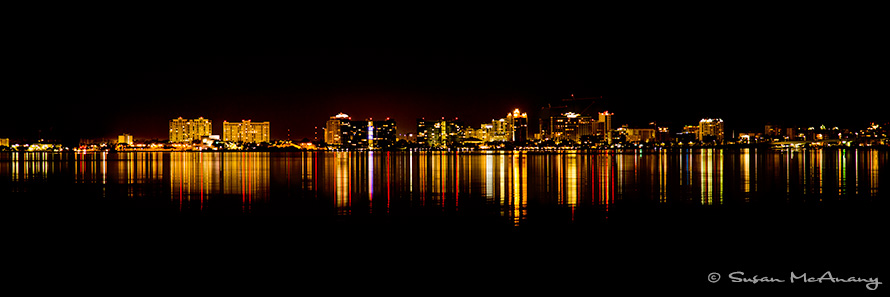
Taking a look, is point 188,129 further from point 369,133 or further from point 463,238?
point 463,238

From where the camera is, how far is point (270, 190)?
18.6 meters

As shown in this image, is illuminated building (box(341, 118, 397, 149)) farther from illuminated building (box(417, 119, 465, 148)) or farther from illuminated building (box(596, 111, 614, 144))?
illuminated building (box(596, 111, 614, 144))

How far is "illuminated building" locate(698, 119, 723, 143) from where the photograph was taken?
517 ft

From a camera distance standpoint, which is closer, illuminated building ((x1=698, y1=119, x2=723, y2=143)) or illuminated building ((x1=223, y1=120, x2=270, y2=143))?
illuminated building ((x1=698, y1=119, x2=723, y2=143))

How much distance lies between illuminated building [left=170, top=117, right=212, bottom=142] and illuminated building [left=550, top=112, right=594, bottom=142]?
90.2 metres

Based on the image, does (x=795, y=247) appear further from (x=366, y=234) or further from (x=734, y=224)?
(x=366, y=234)

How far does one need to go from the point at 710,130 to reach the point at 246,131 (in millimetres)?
116501

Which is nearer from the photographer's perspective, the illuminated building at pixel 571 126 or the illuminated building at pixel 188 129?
the illuminated building at pixel 571 126

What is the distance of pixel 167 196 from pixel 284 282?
10784 millimetres

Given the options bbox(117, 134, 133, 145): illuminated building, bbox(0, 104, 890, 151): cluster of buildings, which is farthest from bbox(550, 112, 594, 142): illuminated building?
bbox(117, 134, 133, 145): illuminated building

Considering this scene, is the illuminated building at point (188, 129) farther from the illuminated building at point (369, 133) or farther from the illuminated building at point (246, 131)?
the illuminated building at point (369, 133)

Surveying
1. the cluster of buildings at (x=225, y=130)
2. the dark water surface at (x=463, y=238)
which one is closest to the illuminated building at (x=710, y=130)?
the cluster of buildings at (x=225, y=130)

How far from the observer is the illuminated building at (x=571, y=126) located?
180137mm

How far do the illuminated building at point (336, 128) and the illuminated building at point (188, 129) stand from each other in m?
34.5
